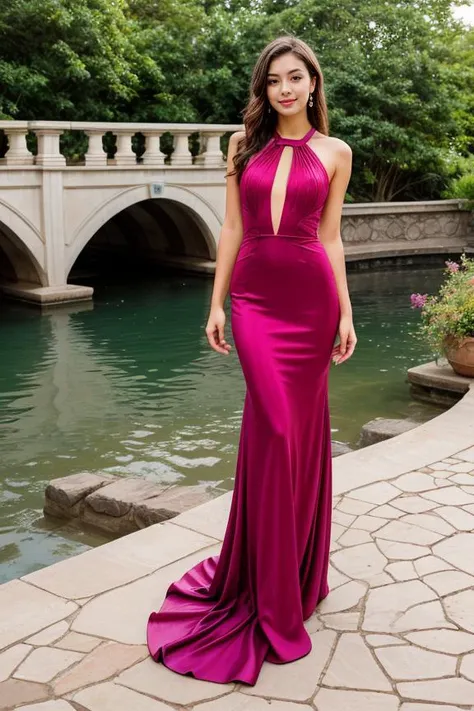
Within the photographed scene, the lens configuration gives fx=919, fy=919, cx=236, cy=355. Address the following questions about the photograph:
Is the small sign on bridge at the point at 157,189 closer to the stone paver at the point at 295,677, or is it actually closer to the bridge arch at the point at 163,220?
the bridge arch at the point at 163,220

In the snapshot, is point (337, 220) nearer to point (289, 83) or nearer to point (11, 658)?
point (289, 83)

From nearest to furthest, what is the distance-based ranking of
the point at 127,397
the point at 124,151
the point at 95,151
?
the point at 127,397
the point at 95,151
the point at 124,151

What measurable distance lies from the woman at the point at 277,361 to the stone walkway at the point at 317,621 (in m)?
0.16

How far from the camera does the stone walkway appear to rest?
10.6 feet

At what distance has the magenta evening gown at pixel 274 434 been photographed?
3457mm

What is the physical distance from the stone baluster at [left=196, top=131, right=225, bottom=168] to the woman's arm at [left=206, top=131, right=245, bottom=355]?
13242 millimetres

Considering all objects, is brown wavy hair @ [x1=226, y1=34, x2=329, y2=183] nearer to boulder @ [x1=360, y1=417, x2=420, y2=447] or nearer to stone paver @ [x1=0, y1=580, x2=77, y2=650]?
stone paver @ [x1=0, y1=580, x2=77, y2=650]

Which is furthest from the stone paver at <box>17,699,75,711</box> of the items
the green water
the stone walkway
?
the green water

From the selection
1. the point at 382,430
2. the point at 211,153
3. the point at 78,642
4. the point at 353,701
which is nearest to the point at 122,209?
the point at 211,153

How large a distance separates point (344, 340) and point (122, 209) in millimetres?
13238

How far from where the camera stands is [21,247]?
14391mm

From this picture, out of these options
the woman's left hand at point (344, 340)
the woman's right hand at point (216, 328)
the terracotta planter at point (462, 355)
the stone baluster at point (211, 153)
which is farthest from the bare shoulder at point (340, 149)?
the stone baluster at point (211, 153)

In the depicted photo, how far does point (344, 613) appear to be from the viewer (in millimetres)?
3846

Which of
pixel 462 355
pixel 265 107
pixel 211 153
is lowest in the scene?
pixel 462 355
